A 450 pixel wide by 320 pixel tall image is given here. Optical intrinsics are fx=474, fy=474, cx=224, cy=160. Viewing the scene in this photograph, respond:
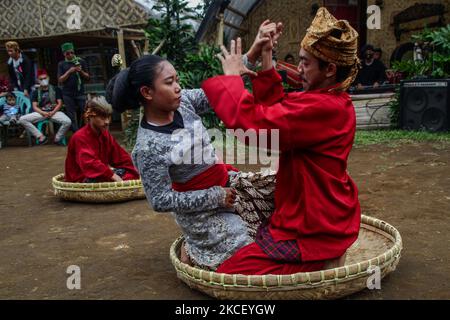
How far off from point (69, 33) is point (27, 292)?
7930 mm

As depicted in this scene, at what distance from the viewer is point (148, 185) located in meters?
2.25

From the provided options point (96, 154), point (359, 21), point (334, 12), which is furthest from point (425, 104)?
point (96, 154)

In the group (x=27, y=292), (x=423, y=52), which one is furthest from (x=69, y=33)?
(x=27, y=292)

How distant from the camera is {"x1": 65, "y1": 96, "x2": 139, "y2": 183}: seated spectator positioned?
4.49 meters

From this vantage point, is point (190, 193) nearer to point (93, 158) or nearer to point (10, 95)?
point (93, 158)

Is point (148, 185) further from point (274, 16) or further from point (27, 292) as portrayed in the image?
point (274, 16)

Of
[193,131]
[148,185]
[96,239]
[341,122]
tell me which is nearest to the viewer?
[341,122]

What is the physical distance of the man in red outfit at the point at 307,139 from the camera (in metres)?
1.85

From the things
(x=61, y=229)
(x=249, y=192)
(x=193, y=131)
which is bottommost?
(x=61, y=229)

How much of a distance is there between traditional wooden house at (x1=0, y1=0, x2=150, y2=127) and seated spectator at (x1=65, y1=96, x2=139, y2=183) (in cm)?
427

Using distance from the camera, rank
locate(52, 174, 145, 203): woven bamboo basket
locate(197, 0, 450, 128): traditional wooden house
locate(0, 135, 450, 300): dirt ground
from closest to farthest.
→ locate(0, 135, 450, 300): dirt ground, locate(52, 174, 145, 203): woven bamboo basket, locate(197, 0, 450, 128): traditional wooden house

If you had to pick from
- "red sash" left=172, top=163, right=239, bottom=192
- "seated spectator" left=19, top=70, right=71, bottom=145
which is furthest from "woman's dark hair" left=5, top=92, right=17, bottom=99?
"red sash" left=172, top=163, right=239, bottom=192

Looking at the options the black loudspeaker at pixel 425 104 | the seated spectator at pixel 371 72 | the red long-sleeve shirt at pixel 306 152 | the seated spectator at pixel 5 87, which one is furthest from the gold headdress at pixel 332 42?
the seated spectator at pixel 5 87

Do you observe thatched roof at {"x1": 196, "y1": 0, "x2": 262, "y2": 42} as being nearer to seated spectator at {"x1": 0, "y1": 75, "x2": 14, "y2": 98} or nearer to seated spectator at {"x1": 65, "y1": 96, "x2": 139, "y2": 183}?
seated spectator at {"x1": 0, "y1": 75, "x2": 14, "y2": 98}
